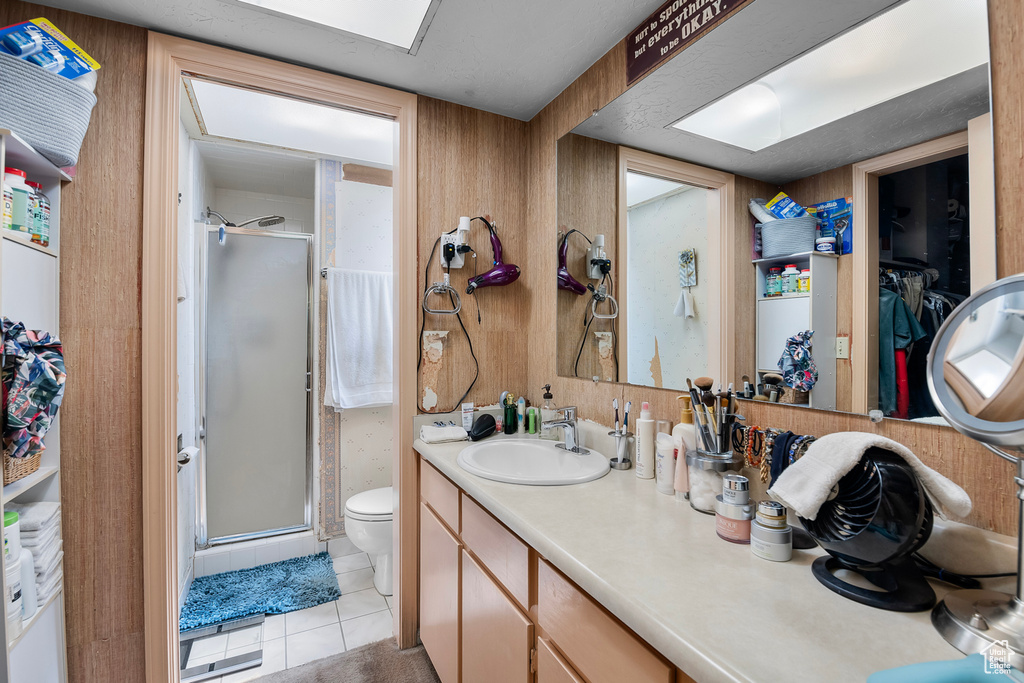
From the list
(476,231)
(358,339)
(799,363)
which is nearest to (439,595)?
(799,363)

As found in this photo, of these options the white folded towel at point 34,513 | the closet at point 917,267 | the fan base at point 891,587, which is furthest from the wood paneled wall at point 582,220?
the white folded towel at point 34,513

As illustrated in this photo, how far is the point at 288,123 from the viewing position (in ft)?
7.23

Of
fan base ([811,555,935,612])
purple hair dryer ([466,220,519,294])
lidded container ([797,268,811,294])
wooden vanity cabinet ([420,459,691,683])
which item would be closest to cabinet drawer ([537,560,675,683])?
wooden vanity cabinet ([420,459,691,683])

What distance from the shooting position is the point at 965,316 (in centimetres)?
67

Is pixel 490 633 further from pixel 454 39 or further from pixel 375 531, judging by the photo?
pixel 454 39

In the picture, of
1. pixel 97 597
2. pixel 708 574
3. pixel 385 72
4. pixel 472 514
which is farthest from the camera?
pixel 385 72

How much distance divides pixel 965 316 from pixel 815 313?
30 centimetres

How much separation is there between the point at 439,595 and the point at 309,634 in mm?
842

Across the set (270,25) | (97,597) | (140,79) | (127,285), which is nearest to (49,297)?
(127,285)

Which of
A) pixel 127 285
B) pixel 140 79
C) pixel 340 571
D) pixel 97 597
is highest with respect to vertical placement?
pixel 140 79

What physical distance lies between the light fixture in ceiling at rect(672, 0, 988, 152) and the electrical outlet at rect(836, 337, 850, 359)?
47cm

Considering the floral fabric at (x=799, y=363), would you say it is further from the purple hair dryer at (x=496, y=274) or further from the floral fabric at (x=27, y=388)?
the floral fabric at (x=27, y=388)

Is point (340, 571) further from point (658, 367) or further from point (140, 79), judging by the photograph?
point (140, 79)

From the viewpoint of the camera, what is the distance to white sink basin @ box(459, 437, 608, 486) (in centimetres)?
146
